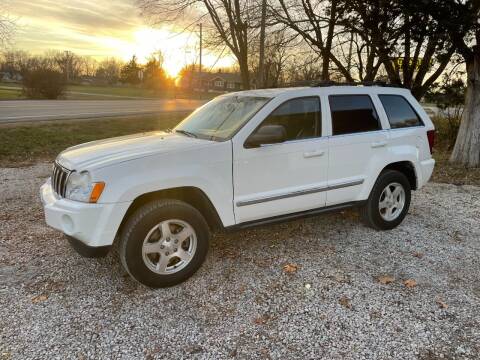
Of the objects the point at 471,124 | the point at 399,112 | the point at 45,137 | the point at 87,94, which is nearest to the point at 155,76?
the point at 87,94

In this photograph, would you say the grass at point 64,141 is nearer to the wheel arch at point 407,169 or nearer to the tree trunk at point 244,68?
the wheel arch at point 407,169

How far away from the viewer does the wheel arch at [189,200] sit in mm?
3578

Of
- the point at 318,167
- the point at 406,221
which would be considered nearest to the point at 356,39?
the point at 406,221

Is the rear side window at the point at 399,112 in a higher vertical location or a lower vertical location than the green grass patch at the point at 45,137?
higher

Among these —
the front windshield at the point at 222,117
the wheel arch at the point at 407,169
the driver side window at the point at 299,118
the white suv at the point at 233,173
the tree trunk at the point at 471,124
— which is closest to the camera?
the white suv at the point at 233,173

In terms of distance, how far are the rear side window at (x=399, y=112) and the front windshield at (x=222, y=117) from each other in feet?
5.78

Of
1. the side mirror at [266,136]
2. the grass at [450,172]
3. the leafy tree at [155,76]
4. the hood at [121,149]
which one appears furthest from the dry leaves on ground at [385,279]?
the leafy tree at [155,76]

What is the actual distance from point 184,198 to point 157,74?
72.1 metres

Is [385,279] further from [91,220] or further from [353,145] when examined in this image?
[91,220]

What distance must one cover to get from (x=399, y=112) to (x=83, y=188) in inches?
154

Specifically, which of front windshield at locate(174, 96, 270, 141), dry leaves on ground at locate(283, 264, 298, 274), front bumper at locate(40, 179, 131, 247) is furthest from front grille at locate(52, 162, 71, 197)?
dry leaves on ground at locate(283, 264, 298, 274)

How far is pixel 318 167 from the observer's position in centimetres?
433

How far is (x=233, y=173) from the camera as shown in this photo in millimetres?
3811

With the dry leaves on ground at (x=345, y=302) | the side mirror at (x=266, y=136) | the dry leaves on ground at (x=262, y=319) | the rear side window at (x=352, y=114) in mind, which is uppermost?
the rear side window at (x=352, y=114)
